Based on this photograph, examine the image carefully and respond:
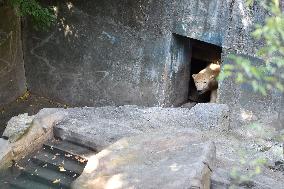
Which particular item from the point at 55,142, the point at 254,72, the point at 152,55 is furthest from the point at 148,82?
the point at 254,72

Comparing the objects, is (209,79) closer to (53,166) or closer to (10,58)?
(10,58)

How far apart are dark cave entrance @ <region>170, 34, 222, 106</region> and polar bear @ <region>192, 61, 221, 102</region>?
16 cm

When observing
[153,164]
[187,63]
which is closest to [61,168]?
[153,164]

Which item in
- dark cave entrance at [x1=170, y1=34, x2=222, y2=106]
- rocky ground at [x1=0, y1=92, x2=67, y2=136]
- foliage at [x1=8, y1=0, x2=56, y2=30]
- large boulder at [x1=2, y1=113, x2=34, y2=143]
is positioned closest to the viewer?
large boulder at [x1=2, y1=113, x2=34, y2=143]

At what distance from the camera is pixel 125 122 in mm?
4414

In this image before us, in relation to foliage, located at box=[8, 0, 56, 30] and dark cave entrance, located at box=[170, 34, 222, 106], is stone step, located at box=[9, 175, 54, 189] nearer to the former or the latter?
foliage, located at box=[8, 0, 56, 30]

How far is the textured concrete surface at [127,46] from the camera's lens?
23.2 feet

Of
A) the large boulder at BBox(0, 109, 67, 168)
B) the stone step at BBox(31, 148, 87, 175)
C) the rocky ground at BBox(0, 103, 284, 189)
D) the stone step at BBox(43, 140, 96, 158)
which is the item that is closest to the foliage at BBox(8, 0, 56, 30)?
the rocky ground at BBox(0, 103, 284, 189)

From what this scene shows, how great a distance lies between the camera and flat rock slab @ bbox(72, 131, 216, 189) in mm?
2949

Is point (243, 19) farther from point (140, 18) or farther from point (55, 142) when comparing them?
point (55, 142)

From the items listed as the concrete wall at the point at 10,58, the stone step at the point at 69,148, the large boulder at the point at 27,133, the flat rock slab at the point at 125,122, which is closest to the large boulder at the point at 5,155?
the large boulder at the point at 27,133

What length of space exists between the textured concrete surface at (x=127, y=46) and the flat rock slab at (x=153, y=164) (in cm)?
363

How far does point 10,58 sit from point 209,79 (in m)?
3.66

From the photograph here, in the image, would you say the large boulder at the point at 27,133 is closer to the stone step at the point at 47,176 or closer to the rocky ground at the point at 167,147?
the rocky ground at the point at 167,147
